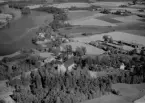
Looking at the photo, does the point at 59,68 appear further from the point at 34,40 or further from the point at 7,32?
the point at 7,32

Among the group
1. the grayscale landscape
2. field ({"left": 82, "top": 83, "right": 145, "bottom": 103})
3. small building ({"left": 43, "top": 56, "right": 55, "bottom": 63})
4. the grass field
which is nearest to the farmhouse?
the grayscale landscape

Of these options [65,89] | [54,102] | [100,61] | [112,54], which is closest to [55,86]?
[65,89]

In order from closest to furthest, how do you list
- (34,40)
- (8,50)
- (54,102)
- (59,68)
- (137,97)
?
(54,102) < (137,97) < (59,68) < (8,50) < (34,40)

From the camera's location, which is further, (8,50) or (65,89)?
(8,50)

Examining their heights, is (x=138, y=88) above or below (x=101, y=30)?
below

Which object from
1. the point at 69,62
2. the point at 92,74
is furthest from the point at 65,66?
the point at 92,74

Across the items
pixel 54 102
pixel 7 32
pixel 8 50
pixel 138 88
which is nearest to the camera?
pixel 54 102

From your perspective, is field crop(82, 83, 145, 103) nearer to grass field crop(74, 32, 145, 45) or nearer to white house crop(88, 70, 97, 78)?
white house crop(88, 70, 97, 78)

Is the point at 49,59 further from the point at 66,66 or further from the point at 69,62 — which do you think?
the point at 66,66

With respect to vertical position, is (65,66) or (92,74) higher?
(65,66)
